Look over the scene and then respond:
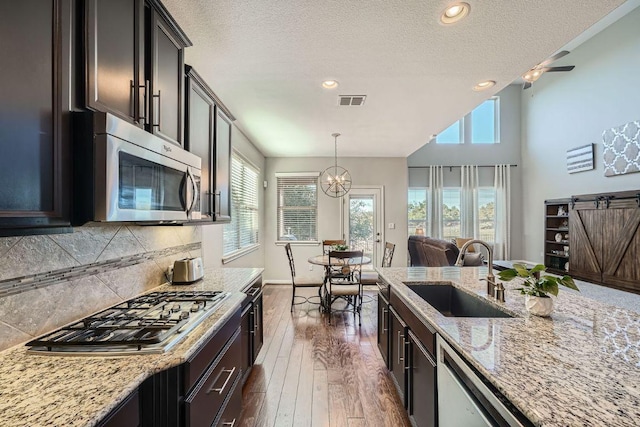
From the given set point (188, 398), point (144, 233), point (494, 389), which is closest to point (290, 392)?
point (188, 398)

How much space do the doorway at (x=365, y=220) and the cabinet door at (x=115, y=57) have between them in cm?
520

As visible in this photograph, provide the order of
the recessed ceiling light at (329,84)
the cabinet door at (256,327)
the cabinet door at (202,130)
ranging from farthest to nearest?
the recessed ceiling light at (329,84) → the cabinet door at (256,327) → the cabinet door at (202,130)

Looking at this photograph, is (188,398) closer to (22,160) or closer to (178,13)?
(22,160)

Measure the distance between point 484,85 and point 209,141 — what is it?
2514mm

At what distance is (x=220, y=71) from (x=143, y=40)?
1172 millimetres

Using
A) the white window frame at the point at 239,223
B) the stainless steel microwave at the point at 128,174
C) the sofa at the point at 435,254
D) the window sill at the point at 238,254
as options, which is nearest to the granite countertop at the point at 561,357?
the stainless steel microwave at the point at 128,174

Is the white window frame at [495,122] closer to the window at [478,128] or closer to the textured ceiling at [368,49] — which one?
the window at [478,128]

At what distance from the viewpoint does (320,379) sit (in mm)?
2539

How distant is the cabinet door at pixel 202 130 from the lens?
6.23ft

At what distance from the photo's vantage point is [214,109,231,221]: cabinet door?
94.0 inches

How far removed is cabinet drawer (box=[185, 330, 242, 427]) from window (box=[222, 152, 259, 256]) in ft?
6.74

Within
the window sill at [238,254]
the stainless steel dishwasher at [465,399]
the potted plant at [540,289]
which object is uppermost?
the potted plant at [540,289]

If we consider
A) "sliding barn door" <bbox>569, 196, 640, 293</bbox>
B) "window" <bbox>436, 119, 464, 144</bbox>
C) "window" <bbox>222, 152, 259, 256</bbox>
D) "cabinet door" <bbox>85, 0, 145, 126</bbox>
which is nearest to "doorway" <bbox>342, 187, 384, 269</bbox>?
"window" <bbox>222, 152, 259, 256</bbox>

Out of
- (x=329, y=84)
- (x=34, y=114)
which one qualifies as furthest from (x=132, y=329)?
(x=329, y=84)
